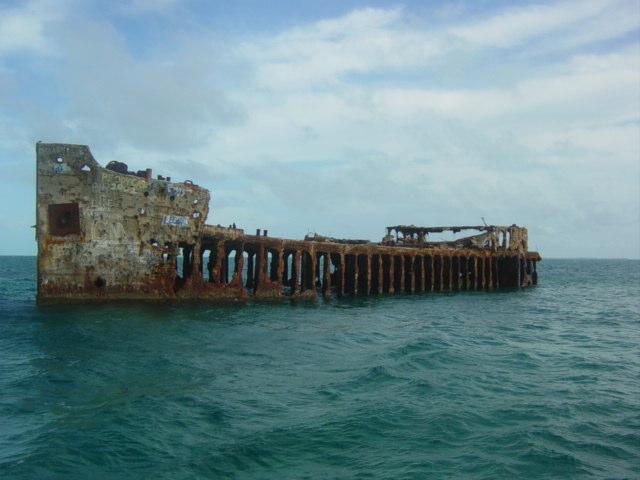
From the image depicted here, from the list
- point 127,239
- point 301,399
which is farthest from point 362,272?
point 301,399

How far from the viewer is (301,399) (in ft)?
34.5

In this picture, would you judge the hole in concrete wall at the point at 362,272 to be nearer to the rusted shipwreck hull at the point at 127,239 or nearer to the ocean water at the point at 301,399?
the rusted shipwreck hull at the point at 127,239

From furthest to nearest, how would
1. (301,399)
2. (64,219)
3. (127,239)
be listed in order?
1. (127,239)
2. (64,219)
3. (301,399)

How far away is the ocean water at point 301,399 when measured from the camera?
25.7 ft

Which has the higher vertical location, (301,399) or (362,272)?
(362,272)

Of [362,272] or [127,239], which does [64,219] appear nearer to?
[127,239]

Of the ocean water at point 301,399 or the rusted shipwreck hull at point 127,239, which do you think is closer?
the ocean water at point 301,399

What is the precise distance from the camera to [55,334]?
51.6ft

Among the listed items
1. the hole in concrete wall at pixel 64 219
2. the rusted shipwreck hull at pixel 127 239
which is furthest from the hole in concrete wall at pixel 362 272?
the hole in concrete wall at pixel 64 219

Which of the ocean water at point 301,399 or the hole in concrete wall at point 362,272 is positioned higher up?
the hole in concrete wall at point 362,272

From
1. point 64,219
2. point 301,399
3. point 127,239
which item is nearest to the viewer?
point 301,399

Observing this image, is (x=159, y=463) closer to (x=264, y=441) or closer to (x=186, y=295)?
(x=264, y=441)

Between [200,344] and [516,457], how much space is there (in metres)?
9.42

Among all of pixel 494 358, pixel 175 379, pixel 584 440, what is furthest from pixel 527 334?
pixel 175 379
